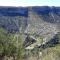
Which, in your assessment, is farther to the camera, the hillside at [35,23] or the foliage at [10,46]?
the hillside at [35,23]

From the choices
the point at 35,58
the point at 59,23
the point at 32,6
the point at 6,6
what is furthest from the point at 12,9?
the point at 35,58

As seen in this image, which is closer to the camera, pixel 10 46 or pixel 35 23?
pixel 10 46

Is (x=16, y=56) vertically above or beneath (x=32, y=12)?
beneath

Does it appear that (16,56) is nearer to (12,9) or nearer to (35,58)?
(35,58)

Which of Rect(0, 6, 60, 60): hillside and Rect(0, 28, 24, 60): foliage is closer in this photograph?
Rect(0, 28, 24, 60): foliage

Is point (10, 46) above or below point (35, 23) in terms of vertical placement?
below

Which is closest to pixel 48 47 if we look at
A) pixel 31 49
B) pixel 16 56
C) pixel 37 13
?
pixel 31 49

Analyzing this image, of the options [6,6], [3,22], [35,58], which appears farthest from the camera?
[6,6]

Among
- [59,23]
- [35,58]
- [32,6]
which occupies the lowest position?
[35,58]

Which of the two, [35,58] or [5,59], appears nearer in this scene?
[5,59]

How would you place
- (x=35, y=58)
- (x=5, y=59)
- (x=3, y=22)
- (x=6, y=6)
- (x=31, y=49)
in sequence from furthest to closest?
(x=6, y=6), (x=3, y=22), (x=31, y=49), (x=35, y=58), (x=5, y=59)
